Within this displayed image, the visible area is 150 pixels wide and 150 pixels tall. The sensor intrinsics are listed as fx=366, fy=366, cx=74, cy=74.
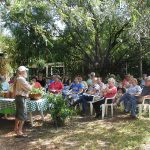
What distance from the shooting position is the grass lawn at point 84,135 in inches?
A: 283

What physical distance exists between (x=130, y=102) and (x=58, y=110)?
88.3 inches

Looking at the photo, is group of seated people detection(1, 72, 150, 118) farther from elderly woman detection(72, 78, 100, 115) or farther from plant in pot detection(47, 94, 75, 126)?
plant in pot detection(47, 94, 75, 126)

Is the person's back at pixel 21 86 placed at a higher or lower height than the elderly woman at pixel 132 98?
higher

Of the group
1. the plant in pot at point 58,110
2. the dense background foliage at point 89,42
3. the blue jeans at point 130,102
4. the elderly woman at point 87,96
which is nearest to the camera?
the plant in pot at point 58,110

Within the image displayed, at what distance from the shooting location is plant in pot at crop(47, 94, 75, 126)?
902 centimetres

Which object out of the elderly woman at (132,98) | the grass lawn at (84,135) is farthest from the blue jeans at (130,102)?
the grass lawn at (84,135)

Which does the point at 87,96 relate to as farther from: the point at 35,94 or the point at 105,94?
the point at 35,94

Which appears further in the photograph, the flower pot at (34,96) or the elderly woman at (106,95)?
the elderly woman at (106,95)

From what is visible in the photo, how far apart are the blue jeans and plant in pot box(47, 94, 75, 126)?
1900mm

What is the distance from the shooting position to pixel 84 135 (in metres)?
8.13

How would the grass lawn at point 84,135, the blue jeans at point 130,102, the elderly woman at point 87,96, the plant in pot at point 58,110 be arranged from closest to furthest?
the grass lawn at point 84,135, the plant in pot at point 58,110, the blue jeans at point 130,102, the elderly woman at point 87,96

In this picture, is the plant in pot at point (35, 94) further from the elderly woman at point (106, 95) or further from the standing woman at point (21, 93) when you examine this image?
the elderly woman at point (106, 95)

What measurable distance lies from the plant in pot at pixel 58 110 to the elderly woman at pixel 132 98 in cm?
192

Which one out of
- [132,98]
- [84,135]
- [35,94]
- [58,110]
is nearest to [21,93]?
[35,94]
